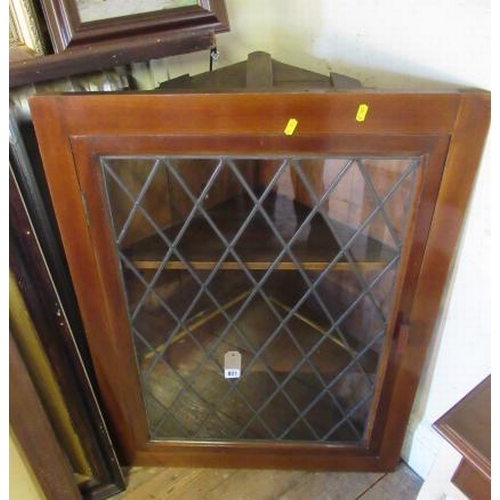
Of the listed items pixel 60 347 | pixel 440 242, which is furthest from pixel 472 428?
pixel 60 347

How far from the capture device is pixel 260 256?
0.84m

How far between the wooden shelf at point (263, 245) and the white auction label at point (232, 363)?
0.76 feet

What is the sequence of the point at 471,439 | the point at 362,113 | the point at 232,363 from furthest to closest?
the point at 232,363, the point at 362,113, the point at 471,439

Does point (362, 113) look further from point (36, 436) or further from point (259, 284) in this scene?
point (36, 436)

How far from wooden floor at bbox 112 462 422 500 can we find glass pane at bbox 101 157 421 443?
0.11 metres

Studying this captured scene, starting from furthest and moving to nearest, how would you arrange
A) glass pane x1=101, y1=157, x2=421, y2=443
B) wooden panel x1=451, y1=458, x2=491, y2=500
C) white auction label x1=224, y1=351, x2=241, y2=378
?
white auction label x1=224, y1=351, x2=241, y2=378
glass pane x1=101, y1=157, x2=421, y2=443
wooden panel x1=451, y1=458, x2=491, y2=500

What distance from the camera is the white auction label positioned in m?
0.98

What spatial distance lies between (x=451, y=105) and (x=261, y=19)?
508 mm

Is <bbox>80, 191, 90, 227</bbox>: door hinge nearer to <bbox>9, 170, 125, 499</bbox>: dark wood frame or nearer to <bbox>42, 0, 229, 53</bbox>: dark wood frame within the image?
<bbox>9, 170, 125, 499</bbox>: dark wood frame

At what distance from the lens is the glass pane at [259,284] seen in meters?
0.74

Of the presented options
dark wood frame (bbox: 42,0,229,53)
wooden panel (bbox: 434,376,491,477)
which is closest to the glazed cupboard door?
dark wood frame (bbox: 42,0,229,53)

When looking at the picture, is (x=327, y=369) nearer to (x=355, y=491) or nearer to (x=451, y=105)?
(x=355, y=491)

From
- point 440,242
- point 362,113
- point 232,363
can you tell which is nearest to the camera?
point 362,113

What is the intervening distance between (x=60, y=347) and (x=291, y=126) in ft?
1.80
